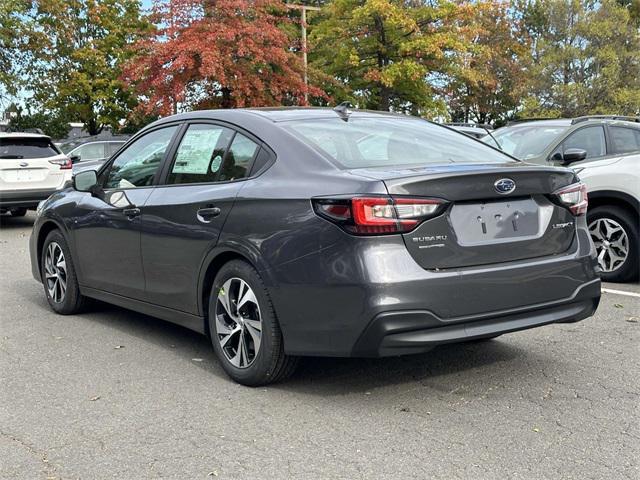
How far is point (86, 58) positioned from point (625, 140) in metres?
30.2

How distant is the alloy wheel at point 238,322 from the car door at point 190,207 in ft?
0.90

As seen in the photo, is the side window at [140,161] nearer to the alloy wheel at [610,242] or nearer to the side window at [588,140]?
the alloy wheel at [610,242]

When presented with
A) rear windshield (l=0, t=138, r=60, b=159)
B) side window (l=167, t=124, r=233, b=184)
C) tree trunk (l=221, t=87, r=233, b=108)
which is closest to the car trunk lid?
side window (l=167, t=124, r=233, b=184)

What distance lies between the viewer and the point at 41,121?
38.2 m

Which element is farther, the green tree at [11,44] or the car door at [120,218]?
the green tree at [11,44]

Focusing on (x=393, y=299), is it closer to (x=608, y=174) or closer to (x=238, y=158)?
(x=238, y=158)

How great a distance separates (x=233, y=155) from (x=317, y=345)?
1.39 metres

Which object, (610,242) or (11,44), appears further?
(11,44)

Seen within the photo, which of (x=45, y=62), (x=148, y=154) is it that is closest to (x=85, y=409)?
(x=148, y=154)

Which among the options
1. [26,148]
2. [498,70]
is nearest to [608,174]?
[26,148]

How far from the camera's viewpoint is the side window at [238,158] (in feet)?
14.4

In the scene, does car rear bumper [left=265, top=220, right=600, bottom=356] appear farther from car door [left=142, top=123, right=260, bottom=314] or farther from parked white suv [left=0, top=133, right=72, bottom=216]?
parked white suv [left=0, top=133, right=72, bottom=216]

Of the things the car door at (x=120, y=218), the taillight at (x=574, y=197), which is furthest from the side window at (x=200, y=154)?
the taillight at (x=574, y=197)

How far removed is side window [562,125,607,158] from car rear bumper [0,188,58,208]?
9052 mm
